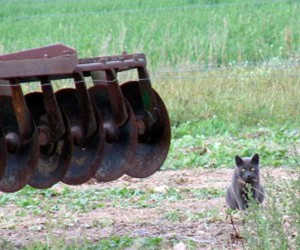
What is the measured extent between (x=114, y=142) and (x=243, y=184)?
184 cm

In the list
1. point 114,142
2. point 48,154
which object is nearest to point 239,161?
point 114,142

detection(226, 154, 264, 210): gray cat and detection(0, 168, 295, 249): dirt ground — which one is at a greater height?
detection(0, 168, 295, 249): dirt ground

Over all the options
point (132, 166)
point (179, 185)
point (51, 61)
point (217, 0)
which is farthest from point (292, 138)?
point (217, 0)

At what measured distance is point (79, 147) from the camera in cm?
718

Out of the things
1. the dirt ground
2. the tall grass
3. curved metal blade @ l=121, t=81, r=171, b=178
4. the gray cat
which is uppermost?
curved metal blade @ l=121, t=81, r=171, b=178

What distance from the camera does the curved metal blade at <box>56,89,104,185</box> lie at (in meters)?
7.08

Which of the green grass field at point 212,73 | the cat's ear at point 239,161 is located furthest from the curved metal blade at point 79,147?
the cat's ear at point 239,161

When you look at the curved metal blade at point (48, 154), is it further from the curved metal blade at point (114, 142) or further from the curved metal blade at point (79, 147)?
the curved metal blade at point (114, 142)

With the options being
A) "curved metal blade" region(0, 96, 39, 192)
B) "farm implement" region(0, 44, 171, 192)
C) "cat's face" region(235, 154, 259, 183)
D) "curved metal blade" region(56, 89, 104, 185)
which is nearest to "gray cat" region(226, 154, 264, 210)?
"cat's face" region(235, 154, 259, 183)

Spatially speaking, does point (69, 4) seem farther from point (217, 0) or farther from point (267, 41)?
point (267, 41)

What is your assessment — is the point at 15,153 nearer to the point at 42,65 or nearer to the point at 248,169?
the point at 42,65

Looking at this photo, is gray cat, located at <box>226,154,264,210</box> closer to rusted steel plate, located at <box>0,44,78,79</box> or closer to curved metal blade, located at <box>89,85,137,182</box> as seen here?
curved metal blade, located at <box>89,85,137,182</box>

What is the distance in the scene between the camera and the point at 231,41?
62.8 feet

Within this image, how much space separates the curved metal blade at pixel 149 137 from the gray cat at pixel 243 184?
97 centimetres
